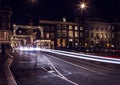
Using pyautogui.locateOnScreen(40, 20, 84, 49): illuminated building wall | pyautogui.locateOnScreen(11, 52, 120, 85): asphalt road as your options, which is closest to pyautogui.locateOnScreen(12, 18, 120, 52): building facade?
pyautogui.locateOnScreen(40, 20, 84, 49): illuminated building wall

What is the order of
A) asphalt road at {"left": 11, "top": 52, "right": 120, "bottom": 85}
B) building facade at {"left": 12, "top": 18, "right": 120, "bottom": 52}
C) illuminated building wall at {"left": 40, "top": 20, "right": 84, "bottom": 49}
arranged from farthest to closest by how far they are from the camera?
illuminated building wall at {"left": 40, "top": 20, "right": 84, "bottom": 49} < building facade at {"left": 12, "top": 18, "right": 120, "bottom": 52} < asphalt road at {"left": 11, "top": 52, "right": 120, "bottom": 85}

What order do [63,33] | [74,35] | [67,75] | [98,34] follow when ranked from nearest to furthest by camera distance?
1. [67,75]
2. [63,33]
3. [74,35]
4. [98,34]

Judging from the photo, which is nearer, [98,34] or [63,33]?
[63,33]

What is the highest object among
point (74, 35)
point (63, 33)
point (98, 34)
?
point (63, 33)

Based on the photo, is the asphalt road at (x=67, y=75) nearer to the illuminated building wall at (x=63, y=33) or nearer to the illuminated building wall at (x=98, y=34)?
the illuminated building wall at (x=63, y=33)

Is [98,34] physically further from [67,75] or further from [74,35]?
[67,75]

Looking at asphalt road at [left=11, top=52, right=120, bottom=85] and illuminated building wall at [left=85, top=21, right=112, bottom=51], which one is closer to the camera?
asphalt road at [left=11, top=52, right=120, bottom=85]

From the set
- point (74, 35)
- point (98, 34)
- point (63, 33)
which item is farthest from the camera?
point (98, 34)

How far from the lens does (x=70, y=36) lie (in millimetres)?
91000

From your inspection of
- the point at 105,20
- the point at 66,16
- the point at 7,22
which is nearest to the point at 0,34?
the point at 7,22

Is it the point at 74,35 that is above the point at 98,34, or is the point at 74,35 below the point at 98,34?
below

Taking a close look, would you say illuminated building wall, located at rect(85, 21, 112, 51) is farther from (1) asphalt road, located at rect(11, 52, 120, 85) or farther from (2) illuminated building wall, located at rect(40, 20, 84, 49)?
(1) asphalt road, located at rect(11, 52, 120, 85)

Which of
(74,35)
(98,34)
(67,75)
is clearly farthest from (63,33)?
(67,75)

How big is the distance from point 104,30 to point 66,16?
56.8ft
